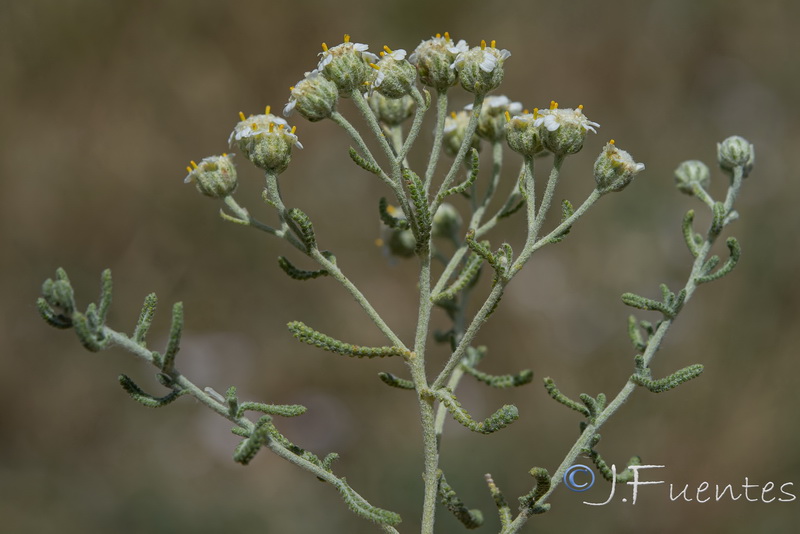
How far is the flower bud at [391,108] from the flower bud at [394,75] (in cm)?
33

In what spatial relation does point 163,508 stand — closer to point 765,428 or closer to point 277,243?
point 277,243

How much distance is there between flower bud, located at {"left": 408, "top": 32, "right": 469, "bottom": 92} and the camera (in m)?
2.50

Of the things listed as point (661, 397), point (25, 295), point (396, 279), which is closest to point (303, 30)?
point (396, 279)

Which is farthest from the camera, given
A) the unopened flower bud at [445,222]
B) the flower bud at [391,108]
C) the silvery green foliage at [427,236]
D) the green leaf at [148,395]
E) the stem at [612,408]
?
the unopened flower bud at [445,222]

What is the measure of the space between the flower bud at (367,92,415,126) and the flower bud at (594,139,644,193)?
795mm

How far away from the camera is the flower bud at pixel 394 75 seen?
242cm

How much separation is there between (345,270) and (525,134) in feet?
21.5

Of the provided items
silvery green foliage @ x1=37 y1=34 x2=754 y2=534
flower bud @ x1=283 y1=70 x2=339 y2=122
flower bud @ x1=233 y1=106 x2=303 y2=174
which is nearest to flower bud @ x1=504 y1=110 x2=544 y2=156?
silvery green foliage @ x1=37 y1=34 x2=754 y2=534

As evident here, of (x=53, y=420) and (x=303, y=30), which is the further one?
(x=303, y=30)

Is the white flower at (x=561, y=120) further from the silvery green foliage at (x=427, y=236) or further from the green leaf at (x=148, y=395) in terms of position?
the green leaf at (x=148, y=395)

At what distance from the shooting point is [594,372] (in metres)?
Answer: 7.85

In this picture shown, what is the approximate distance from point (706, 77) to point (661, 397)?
184 inches

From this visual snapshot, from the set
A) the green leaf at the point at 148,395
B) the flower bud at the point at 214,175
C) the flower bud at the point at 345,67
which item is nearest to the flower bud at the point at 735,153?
the flower bud at the point at 345,67

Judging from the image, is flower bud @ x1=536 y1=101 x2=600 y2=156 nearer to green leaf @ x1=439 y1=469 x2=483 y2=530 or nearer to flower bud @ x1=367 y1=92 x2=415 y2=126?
flower bud @ x1=367 y1=92 x2=415 y2=126
